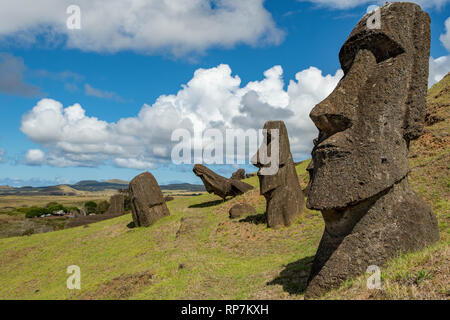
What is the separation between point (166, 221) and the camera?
2214 centimetres

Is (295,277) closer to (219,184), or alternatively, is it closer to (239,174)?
(219,184)

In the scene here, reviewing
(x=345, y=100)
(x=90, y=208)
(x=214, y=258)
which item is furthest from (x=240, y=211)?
(x=90, y=208)

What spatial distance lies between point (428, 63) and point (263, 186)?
9.96 m

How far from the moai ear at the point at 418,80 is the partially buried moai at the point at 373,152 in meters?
0.02

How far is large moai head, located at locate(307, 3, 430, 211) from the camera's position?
6301mm

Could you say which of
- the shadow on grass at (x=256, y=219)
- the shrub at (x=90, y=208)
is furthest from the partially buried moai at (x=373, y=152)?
the shrub at (x=90, y=208)

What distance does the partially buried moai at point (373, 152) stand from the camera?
20.2 ft

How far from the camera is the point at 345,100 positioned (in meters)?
6.75

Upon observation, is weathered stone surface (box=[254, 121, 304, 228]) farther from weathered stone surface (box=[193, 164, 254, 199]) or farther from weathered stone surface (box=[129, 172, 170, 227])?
weathered stone surface (box=[129, 172, 170, 227])

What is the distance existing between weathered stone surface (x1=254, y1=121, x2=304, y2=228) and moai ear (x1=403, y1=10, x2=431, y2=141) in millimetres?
9132

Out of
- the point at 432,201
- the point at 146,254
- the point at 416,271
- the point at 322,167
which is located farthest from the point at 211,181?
the point at 416,271

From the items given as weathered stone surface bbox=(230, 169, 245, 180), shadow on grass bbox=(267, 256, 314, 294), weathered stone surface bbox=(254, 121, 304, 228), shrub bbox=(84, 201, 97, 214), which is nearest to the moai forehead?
shadow on grass bbox=(267, 256, 314, 294)

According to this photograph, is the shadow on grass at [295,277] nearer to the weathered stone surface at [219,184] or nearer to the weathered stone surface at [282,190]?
the weathered stone surface at [282,190]
